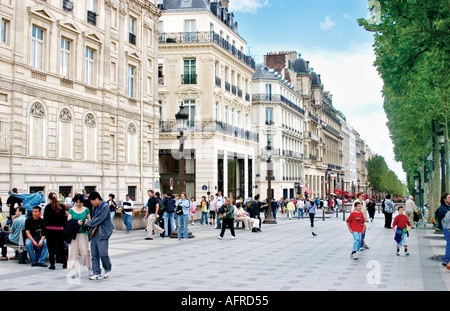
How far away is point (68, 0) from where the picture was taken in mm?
27406

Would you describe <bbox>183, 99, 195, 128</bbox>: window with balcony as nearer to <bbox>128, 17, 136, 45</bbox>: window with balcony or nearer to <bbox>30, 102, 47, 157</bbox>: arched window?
<bbox>128, 17, 136, 45</bbox>: window with balcony

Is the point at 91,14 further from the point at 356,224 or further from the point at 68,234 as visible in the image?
the point at 68,234

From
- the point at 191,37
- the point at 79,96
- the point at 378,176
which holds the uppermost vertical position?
the point at 191,37

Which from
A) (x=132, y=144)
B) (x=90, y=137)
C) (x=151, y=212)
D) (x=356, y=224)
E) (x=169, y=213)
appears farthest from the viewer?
(x=132, y=144)

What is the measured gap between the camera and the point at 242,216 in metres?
25.6

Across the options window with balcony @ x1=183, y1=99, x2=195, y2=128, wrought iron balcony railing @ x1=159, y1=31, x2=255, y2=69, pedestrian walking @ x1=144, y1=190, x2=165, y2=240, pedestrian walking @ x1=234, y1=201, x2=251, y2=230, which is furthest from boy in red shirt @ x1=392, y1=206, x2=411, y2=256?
wrought iron balcony railing @ x1=159, y1=31, x2=255, y2=69

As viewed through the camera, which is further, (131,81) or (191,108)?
(191,108)

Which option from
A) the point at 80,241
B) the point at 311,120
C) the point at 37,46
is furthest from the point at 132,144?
the point at 311,120

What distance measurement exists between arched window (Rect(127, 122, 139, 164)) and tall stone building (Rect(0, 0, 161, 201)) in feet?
0.21

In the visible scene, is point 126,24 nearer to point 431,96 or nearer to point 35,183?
point 35,183

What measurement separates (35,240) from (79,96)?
53.7 ft

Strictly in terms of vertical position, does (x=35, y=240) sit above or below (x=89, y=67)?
below

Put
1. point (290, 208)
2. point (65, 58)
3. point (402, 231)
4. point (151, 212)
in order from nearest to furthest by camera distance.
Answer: point (402, 231) → point (151, 212) → point (65, 58) → point (290, 208)

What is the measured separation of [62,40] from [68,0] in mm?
2188
